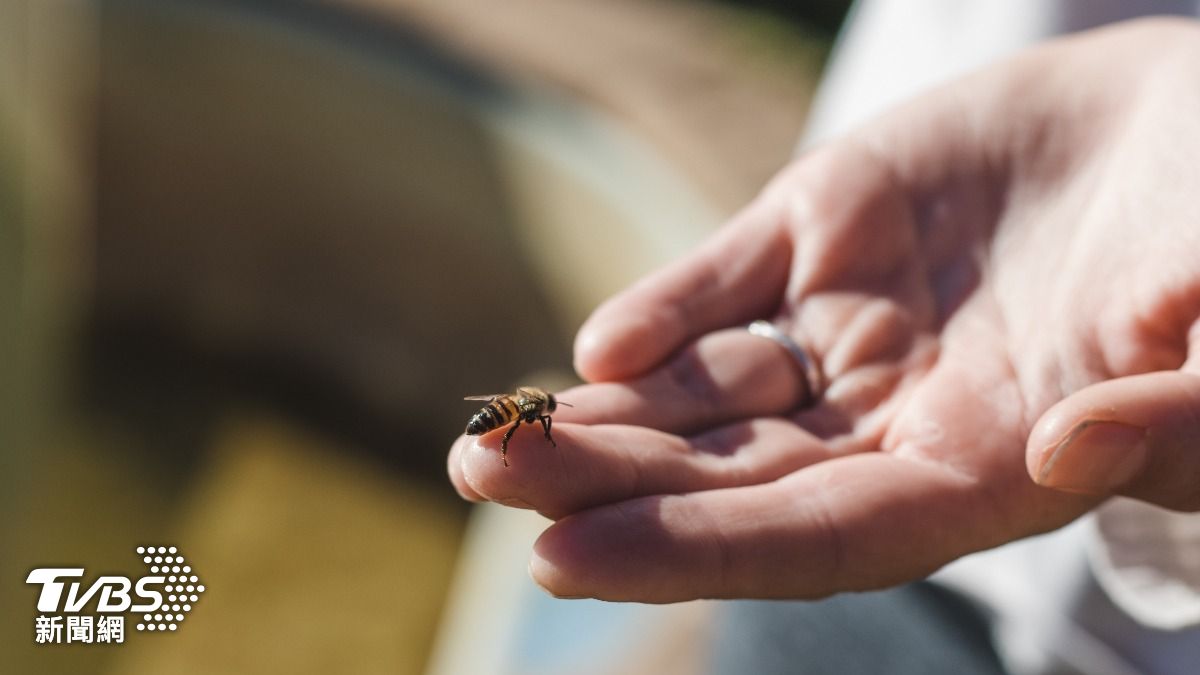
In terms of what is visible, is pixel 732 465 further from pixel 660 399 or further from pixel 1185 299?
pixel 1185 299

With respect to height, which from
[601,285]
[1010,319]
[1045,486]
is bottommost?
[601,285]

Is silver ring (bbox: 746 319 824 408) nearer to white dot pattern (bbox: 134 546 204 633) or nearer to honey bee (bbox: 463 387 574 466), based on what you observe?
honey bee (bbox: 463 387 574 466)

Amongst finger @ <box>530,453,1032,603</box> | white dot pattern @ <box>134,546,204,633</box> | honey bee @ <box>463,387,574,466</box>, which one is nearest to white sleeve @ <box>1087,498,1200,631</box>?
finger @ <box>530,453,1032,603</box>

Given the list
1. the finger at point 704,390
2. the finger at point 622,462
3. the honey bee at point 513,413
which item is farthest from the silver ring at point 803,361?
the honey bee at point 513,413

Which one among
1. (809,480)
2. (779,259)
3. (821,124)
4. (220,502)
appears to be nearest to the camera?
(809,480)

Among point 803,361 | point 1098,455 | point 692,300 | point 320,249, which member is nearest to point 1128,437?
point 1098,455

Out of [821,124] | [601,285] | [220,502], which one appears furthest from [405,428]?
[821,124]

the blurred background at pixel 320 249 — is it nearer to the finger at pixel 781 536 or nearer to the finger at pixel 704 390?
the finger at pixel 704 390
